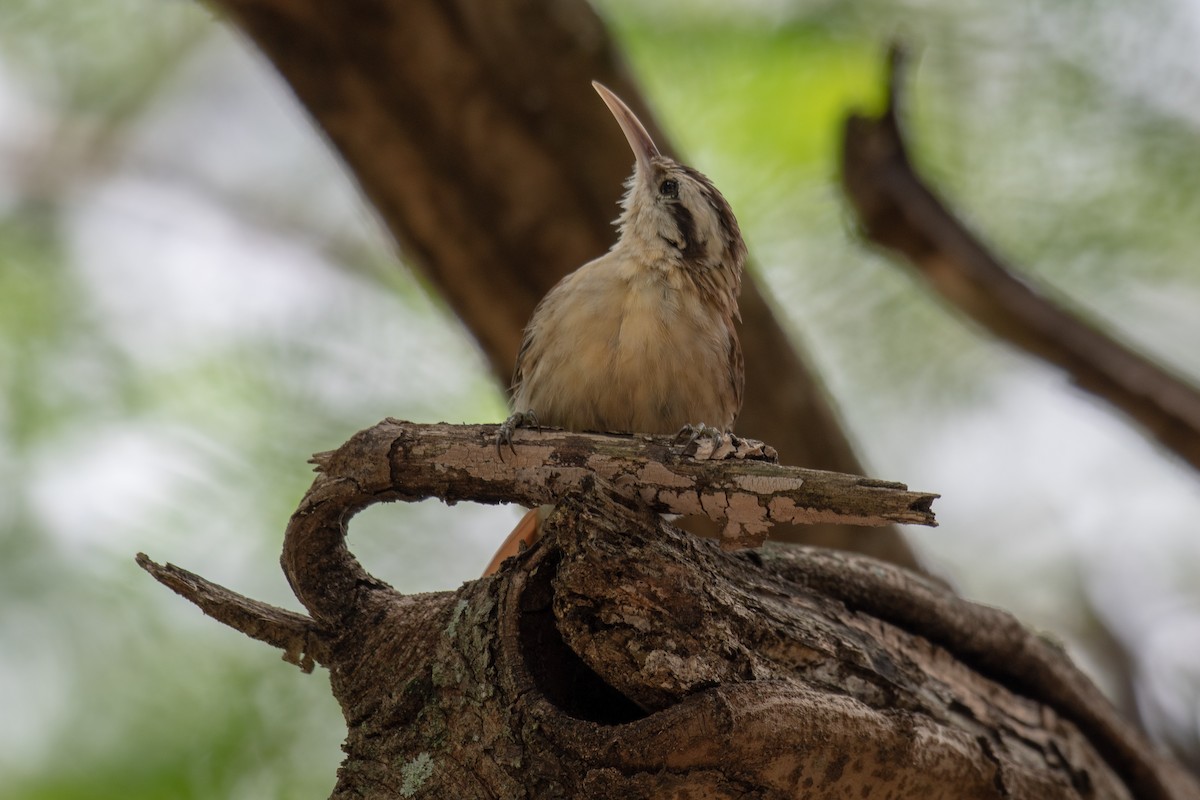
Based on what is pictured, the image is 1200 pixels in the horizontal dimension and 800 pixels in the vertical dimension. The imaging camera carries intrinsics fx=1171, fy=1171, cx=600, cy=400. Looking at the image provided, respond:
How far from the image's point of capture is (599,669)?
2.21 metres

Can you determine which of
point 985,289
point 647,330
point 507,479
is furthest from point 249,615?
point 985,289

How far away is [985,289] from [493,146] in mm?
1816

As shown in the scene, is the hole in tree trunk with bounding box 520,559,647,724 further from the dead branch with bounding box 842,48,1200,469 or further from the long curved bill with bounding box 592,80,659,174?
the dead branch with bounding box 842,48,1200,469

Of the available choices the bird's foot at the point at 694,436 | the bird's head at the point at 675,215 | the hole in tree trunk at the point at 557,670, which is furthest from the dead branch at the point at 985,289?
the hole in tree trunk at the point at 557,670

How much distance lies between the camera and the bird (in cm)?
332

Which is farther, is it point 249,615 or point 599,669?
point 249,615

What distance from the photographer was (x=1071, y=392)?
419 centimetres

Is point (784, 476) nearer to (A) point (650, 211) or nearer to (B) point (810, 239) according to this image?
(A) point (650, 211)

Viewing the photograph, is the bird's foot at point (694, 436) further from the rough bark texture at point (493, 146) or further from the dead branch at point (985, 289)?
the dead branch at point (985, 289)

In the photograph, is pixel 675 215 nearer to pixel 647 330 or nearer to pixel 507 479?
pixel 647 330

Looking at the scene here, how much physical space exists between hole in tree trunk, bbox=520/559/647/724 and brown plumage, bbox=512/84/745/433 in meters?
1.00

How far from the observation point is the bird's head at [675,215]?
3.76 metres

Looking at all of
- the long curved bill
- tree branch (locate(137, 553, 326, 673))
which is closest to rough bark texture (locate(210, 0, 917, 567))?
the long curved bill

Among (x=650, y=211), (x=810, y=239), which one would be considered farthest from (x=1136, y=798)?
(x=810, y=239)
